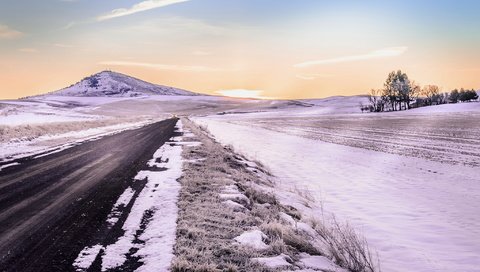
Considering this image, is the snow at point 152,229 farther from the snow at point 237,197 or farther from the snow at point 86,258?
the snow at point 237,197

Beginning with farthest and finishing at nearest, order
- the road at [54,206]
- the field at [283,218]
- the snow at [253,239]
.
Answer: the snow at [253,239], the field at [283,218], the road at [54,206]

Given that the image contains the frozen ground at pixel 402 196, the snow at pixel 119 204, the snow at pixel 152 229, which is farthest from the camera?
the frozen ground at pixel 402 196

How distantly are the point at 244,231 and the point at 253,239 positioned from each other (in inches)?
19.8

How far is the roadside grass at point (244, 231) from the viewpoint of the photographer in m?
5.61

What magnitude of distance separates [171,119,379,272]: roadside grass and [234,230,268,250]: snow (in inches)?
3.2

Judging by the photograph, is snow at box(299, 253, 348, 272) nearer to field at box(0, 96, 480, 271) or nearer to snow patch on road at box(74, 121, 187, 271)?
field at box(0, 96, 480, 271)

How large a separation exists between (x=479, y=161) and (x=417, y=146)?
27.7ft

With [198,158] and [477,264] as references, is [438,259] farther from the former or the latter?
[198,158]

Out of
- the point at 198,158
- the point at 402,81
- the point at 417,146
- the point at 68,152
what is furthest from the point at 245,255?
the point at 402,81

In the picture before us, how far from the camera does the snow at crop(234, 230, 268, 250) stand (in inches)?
244

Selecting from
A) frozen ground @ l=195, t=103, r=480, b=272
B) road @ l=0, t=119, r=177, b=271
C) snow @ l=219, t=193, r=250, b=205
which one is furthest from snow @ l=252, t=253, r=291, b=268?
snow @ l=219, t=193, r=250, b=205

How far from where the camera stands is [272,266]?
5.46 m

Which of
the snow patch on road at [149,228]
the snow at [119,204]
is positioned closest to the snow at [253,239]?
the snow patch on road at [149,228]

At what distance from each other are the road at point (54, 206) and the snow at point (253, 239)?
217cm
